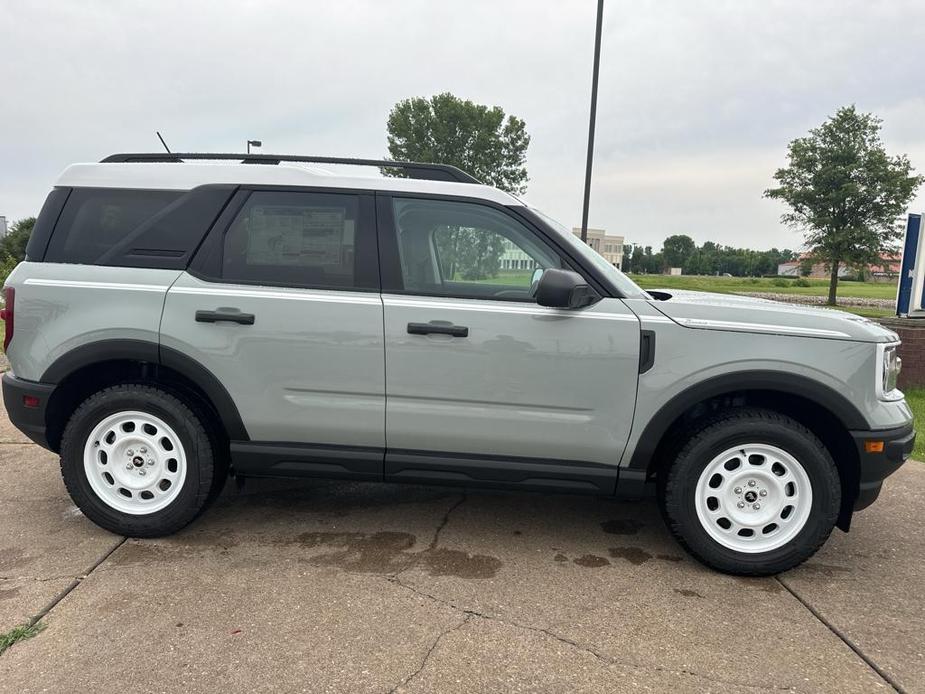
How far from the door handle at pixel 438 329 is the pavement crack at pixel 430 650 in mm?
1299

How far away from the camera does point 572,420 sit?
307 centimetres

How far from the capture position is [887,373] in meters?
3.06

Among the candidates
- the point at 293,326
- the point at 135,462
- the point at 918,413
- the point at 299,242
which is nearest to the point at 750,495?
the point at 293,326

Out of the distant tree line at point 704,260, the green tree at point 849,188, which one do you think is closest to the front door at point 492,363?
the green tree at point 849,188

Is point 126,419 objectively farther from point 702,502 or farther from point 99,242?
point 702,502

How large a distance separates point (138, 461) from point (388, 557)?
1.48m

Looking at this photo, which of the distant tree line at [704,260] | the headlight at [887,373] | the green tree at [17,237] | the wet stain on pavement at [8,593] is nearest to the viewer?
the wet stain on pavement at [8,593]

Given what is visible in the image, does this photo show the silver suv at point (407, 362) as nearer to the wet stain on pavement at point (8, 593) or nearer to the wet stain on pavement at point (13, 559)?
the wet stain on pavement at point (13, 559)

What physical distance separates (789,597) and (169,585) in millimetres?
2949

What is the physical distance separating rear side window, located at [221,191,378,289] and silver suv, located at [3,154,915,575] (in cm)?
1

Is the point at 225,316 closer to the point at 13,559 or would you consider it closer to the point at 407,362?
the point at 407,362

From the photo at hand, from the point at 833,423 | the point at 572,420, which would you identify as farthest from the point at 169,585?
the point at 833,423

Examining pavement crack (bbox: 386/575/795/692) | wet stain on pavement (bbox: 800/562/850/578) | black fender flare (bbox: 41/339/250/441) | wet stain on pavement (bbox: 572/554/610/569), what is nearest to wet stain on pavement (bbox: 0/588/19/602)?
black fender flare (bbox: 41/339/250/441)

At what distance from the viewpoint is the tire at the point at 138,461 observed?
325 cm
